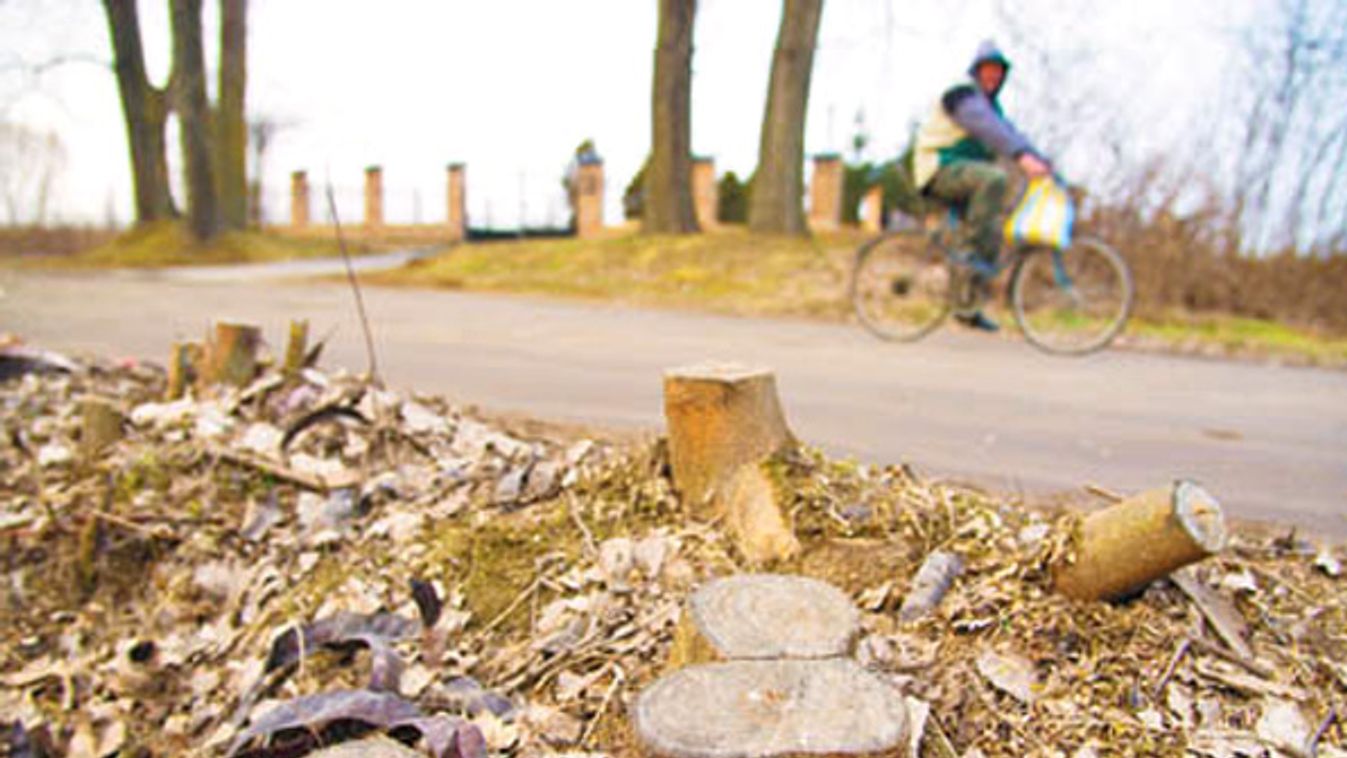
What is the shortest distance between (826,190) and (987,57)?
18.6 metres

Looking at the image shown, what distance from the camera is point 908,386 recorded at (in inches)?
210

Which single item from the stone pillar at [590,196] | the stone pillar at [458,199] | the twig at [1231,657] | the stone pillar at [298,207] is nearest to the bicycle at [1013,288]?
the twig at [1231,657]

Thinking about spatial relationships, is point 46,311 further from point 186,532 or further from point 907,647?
point 907,647

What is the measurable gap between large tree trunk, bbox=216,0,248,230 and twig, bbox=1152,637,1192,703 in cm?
2145

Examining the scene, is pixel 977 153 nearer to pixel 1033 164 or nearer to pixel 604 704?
pixel 1033 164

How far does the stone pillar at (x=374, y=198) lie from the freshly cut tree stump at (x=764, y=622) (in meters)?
32.3

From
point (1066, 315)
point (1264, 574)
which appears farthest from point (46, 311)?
point (1264, 574)

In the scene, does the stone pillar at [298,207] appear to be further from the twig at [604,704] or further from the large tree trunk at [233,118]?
the twig at [604,704]

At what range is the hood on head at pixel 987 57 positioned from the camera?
21.3ft

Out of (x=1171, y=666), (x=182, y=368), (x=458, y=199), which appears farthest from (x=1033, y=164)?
(x=458, y=199)

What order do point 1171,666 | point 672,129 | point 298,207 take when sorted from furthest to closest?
point 298,207 < point 672,129 < point 1171,666

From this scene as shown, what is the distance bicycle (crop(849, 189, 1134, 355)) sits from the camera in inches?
273

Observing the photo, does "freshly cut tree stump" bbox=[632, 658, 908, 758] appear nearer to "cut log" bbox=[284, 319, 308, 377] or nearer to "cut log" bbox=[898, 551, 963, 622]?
"cut log" bbox=[898, 551, 963, 622]

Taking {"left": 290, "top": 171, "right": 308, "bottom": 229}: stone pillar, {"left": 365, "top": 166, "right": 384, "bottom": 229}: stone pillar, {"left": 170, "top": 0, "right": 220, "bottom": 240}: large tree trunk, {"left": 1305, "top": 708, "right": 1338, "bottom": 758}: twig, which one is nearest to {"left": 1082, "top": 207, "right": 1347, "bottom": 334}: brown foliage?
{"left": 1305, "top": 708, "right": 1338, "bottom": 758}: twig
